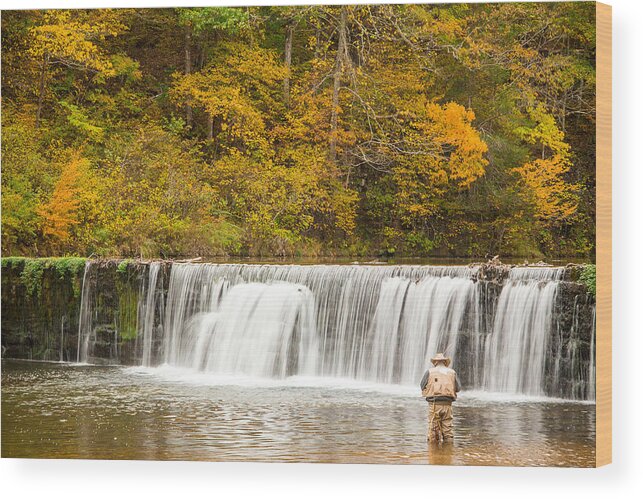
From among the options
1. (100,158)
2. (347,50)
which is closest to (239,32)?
(347,50)

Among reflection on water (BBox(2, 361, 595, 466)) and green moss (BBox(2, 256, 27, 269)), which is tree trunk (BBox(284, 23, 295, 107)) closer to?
reflection on water (BBox(2, 361, 595, 466))

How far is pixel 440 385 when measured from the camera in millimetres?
11648

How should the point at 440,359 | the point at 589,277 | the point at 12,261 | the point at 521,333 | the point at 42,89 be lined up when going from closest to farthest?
the point at 440,359, the point at 589,277, the point at 521,333, the point at 12,261, the point at 42,89

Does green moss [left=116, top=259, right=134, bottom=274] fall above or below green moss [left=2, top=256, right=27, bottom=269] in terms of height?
above

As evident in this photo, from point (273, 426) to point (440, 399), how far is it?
161 cm

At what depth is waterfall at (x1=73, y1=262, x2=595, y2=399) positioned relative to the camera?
1269cm

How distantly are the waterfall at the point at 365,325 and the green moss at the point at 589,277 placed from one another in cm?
26

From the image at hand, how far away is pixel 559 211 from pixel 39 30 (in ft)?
18.5

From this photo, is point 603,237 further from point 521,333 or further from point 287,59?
point 287,59

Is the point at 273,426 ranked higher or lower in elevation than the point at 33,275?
lower

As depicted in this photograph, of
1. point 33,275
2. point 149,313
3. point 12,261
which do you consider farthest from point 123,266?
point 12,261

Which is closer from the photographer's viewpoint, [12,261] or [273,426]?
[273,426]

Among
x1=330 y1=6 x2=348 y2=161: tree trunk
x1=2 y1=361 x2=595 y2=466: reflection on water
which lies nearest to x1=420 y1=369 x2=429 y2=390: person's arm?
x1=2 y1=361 x2=595 y2=466: reflection on water

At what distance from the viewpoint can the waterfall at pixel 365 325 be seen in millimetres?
12688
